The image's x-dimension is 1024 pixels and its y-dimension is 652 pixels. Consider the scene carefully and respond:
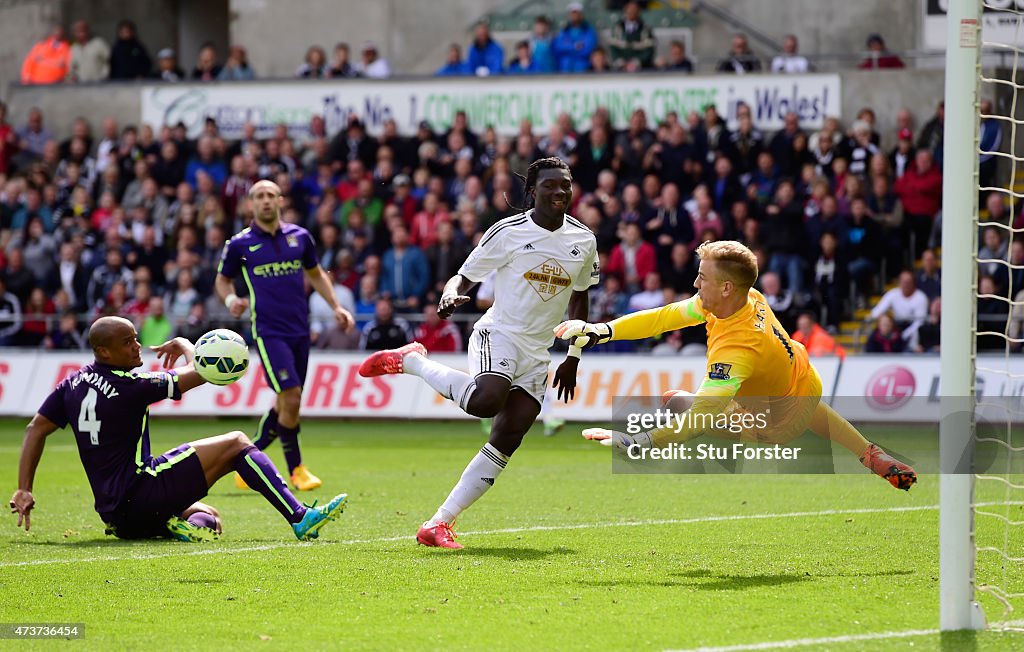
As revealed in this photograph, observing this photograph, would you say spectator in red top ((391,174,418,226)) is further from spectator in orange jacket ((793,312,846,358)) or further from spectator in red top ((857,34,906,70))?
spectator in red top ((857,34,906,70))

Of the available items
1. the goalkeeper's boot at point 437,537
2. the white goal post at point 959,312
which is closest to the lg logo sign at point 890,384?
the goalkeeper's boot at point 437,537

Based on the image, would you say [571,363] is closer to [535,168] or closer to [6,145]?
[535,168]

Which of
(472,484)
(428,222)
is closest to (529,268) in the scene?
(472,484)

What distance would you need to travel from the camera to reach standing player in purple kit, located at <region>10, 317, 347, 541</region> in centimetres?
873

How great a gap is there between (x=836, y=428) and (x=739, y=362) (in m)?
0.89

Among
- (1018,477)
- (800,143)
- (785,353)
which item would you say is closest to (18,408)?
(800,143)

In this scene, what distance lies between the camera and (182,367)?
8.82 meters

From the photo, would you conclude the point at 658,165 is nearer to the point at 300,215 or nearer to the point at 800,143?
the point at 800,143

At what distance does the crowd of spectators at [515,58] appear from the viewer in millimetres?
24237

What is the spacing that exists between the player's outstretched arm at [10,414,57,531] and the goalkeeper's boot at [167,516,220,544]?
97cm

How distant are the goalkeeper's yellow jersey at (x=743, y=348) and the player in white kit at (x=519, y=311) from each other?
101 cm

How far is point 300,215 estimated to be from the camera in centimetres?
2402

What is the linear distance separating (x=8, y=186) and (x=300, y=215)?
230 inches

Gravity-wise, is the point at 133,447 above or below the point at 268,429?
above
